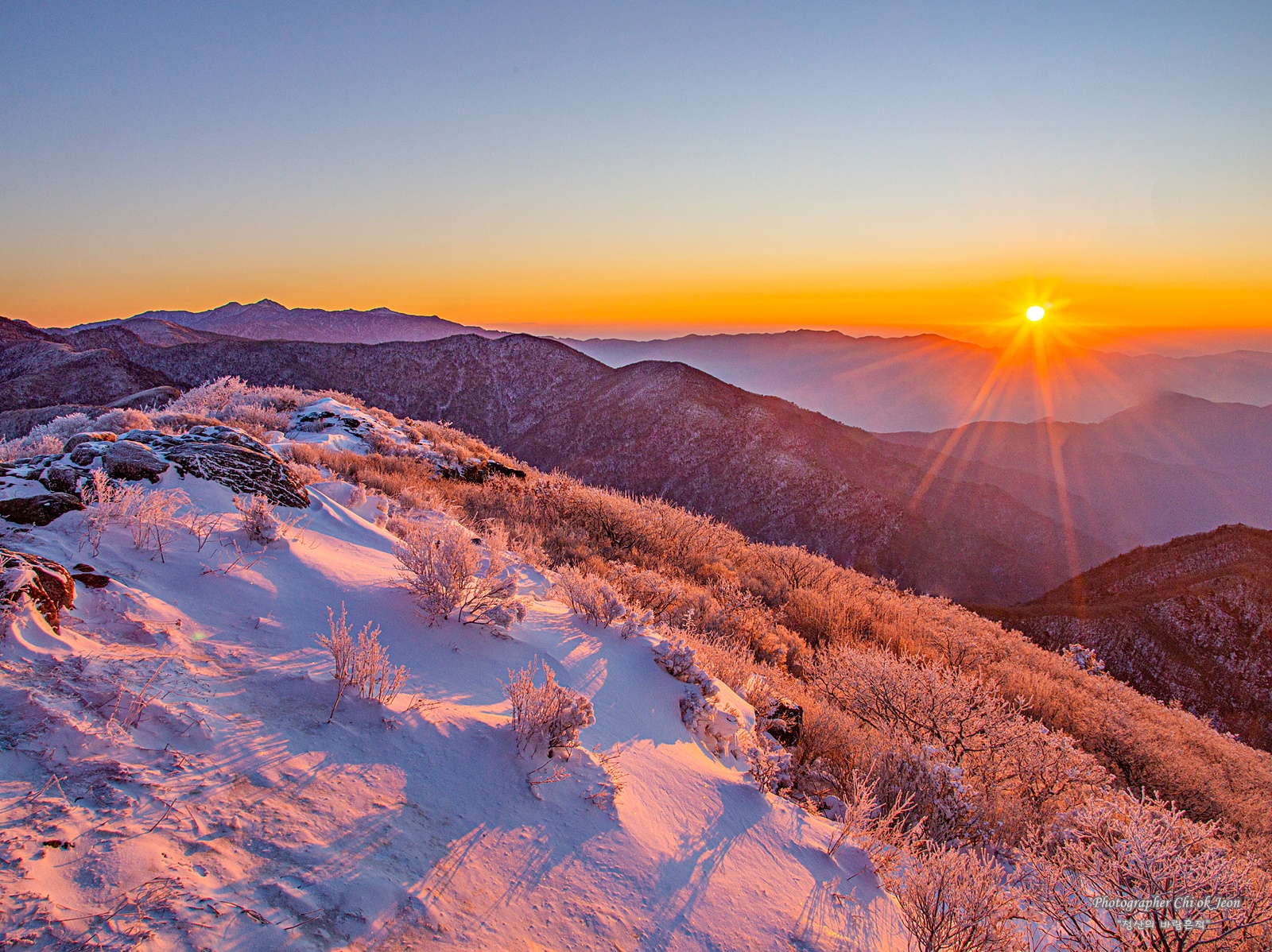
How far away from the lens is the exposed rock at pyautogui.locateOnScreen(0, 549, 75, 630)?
239cm

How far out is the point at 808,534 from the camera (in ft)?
92.3

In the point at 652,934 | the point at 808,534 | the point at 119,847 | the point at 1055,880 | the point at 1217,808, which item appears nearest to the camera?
the point at 119,847

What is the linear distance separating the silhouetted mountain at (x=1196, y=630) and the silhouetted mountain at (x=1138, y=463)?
24.1 m

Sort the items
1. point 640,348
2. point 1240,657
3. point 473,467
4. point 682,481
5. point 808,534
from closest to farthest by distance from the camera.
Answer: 1. point 473,467
2. point 1240,657
3. point 808,534
4. point 682,481
5. point 640,348

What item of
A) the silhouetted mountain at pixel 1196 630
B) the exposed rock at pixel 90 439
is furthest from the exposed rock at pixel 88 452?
the silhouetted mountain at pixel 1196 630

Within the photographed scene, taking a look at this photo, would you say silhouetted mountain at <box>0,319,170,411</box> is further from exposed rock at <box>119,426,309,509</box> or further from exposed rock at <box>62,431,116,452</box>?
exposed rock at <box>119,426,309,509</box>

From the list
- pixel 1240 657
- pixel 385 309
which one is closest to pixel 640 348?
pixel 385 309

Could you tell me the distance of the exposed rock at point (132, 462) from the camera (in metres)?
4.51

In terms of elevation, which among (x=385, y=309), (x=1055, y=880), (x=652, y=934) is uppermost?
(x=385, y=309)

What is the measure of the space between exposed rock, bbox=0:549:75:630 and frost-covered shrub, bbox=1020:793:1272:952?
468cm

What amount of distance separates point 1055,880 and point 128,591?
499cm

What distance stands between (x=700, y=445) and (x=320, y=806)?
33.4m

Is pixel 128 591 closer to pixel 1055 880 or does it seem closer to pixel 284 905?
pixel 284 905

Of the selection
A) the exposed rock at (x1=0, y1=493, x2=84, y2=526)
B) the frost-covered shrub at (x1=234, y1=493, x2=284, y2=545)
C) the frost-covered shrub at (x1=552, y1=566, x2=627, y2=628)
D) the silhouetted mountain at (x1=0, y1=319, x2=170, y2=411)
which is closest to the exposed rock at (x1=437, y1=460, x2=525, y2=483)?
the frost-covered shrub at (x1=552, y1=566, x2=627, y2=628)
